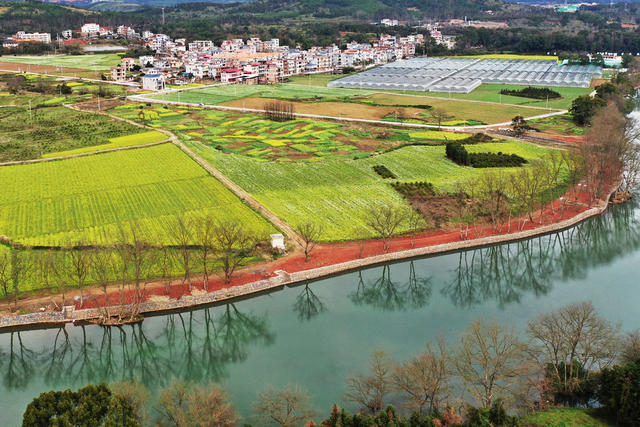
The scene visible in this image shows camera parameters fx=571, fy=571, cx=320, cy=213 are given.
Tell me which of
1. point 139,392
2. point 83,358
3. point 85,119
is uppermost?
point 85,119

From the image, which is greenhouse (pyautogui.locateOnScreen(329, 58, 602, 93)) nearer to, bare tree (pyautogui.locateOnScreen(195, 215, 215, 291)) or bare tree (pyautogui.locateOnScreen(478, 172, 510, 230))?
bare tree (pyautogui.locateOnScreen(478, 172, 510, 230))

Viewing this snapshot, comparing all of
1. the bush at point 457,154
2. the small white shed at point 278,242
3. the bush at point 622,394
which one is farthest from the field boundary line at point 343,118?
the bush at point 622,394

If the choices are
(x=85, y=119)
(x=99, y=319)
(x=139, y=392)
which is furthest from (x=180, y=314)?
(x=85, y=119)

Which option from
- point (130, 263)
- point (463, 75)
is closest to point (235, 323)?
point (130, 263)

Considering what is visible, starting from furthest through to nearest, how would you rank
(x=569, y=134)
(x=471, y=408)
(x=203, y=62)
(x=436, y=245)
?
(x=203, y=62), (x=569, y=134), (x=436, y=245), (x=471, y=408)

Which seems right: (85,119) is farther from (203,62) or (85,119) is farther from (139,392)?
(139,392)

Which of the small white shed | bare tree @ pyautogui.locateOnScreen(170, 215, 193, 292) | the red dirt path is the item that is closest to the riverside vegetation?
the red dirt path

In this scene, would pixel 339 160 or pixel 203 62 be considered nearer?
pixel 339 160
